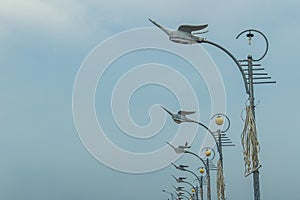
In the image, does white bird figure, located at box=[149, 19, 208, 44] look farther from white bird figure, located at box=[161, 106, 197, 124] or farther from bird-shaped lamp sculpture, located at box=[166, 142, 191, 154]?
bird-shaped lamp sculpture, located at box=[166, 142, 191, 154]

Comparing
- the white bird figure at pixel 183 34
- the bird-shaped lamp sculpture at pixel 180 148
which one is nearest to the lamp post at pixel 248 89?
the white bird figure at pixel 183 34

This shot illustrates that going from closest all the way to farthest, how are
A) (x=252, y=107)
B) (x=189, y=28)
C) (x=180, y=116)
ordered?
(x=189, y=28), (x=252, y=107), (x=180, y=116)

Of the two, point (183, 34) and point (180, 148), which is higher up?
point (180, 148)

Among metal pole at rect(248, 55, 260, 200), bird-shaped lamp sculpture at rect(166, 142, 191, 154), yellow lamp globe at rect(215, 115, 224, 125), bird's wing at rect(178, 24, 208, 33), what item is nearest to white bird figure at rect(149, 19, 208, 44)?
bird's wing at rect(178, 24, 208, 33)

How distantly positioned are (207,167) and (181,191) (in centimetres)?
1494

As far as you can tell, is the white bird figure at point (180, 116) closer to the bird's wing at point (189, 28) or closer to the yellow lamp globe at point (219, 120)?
the yellow lamp globe at point (219, 120)

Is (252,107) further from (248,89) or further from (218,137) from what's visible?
(218,137)

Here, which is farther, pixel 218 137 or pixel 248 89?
pixel 218 137

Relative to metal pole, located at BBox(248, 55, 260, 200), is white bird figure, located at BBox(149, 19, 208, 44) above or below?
above

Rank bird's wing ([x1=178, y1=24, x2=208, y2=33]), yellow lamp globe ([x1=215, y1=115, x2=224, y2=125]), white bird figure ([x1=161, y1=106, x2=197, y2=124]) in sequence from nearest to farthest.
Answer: bird's wing ([x1=178, y1=24, x2=208, y2=33])
yellow lamp globe ([x1=215, y1=115, x2=224, y2=125])
white bird figure ([x1=161, y1=106, x2=197, y2=124])

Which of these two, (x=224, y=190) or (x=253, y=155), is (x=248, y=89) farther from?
(x=224, y=190)

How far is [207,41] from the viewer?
372 inches

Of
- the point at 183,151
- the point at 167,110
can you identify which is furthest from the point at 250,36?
the point at 183,151

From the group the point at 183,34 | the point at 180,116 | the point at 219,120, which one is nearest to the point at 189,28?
the point at 183,34
